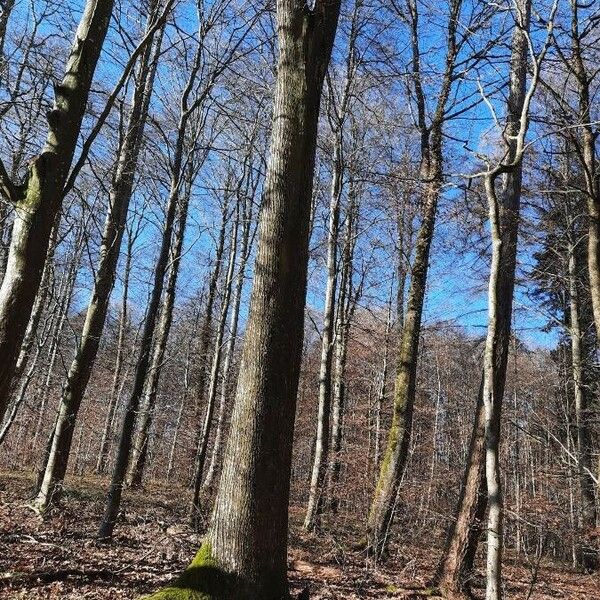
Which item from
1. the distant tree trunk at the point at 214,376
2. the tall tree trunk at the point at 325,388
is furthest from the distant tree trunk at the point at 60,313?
the tall tree trunk at the point at 325,388

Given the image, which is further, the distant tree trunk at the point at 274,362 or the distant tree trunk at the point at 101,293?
the distant tree trunk at the point at 101,293

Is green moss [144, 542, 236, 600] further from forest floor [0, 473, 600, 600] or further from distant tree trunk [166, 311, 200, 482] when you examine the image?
distant tree trunk [166, 311, 200, 482]

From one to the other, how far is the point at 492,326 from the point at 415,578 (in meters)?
3.66

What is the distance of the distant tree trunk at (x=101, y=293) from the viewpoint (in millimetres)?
7992

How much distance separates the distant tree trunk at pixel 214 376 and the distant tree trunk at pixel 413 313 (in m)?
2.88

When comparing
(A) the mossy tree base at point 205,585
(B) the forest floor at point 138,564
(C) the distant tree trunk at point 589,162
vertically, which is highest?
(C) the distant tree trunk at point 589,162

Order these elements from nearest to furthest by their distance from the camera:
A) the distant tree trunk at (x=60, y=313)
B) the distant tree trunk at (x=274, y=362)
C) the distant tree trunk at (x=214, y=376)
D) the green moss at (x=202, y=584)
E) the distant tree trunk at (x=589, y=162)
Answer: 1. the green moss at (x=202, y=584)
2. the distant tree trunk at (x=274, y=362)
3. the distant tree trunk at (x=589, y=162)
4. the distant tree trunk at (x=214, y=376)
5. the distant tree trunk at (x=60, y=313)

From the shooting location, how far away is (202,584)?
3.75 m

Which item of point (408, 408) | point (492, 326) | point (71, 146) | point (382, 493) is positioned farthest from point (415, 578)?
point (71, 146)

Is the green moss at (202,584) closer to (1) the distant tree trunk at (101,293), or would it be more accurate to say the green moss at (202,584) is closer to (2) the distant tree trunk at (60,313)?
(1) the distant tree trunk at (101,293)

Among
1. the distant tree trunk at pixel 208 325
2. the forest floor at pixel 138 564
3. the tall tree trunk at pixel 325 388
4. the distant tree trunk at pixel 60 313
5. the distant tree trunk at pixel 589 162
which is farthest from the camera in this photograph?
the distant tree trunk at pixel 208 325

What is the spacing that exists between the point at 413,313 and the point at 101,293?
5263 millimetres

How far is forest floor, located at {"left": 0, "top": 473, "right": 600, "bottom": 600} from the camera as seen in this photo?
4836 mm

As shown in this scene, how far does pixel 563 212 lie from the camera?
1404cm
